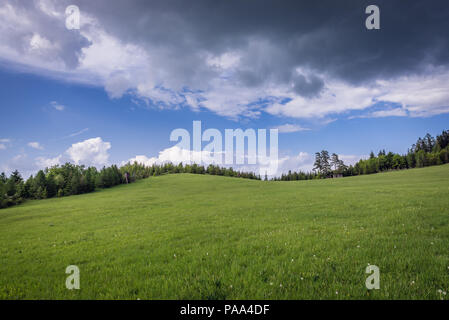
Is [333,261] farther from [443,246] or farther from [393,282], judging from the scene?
[443,246]

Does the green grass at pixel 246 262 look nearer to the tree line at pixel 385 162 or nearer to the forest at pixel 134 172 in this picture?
the forest at pixel 134 172

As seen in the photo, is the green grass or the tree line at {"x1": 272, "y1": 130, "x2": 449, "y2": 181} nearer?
the green grass

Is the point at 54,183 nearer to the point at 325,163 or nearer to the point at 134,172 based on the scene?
the point at 134,172

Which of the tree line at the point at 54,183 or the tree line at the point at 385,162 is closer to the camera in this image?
the tree line at the point at 54,183

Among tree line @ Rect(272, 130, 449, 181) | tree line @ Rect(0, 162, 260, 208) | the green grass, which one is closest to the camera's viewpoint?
the green grass

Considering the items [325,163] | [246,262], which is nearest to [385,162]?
[325,163]

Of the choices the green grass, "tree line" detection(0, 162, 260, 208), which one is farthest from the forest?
the green grass

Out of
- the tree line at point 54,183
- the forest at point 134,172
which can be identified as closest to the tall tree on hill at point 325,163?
the forest at point 134,172

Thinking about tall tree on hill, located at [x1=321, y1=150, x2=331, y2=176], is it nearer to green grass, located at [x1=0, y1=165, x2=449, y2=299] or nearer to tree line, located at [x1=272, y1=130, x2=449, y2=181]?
tree line, located at [x1=272, y1=130, x2=449, y2=181]

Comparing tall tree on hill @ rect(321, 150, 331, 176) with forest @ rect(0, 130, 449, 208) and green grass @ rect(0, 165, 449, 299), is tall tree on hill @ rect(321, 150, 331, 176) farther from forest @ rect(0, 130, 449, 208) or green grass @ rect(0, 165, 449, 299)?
green grass @ rect(0, 165, 449, 299)

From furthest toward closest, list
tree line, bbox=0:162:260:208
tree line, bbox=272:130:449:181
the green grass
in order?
1. tree line, bbox=272:130:449:181
2. tree line, bbox=0:162:260:208
3. the green grass

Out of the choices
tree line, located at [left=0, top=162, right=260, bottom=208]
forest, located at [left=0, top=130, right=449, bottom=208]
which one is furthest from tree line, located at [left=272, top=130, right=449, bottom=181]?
tree line, located at [left=0, top=162, right=260, bottom=208]
